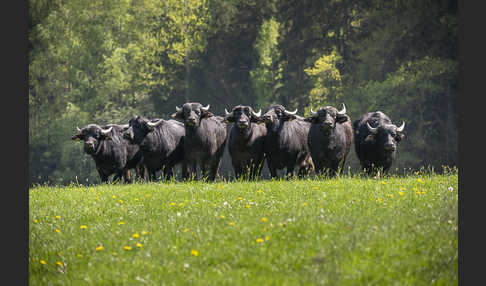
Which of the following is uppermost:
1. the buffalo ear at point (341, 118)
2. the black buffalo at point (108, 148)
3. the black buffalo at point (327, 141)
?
the buffalo ear at point (341, 118)

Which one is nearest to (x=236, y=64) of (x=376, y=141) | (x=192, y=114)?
(x=192, y=114)

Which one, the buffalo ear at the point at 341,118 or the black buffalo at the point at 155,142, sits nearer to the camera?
the buffalo ear at the point at 341,118

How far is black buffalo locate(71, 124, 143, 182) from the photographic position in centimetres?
1884

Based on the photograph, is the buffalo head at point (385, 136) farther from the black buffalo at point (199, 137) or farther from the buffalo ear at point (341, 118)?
the black buffalo at point (199, 137)

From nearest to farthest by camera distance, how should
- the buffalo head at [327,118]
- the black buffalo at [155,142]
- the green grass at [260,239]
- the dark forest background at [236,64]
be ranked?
the green grass at [260,239], the buffalo head at [327,118], the black buffalo at [155,142], the dark forest background at [236,64]

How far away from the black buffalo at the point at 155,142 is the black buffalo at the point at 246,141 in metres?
2.77

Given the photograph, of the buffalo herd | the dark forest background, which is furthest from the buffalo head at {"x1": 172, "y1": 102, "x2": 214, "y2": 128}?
the dark forest background

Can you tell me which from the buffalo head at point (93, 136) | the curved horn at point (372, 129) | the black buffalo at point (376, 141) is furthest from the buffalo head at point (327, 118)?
the buffalo head at point (93, 136)

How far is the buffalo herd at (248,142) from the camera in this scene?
55.0 feet

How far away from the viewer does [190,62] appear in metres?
46.6

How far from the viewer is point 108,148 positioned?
19156mm

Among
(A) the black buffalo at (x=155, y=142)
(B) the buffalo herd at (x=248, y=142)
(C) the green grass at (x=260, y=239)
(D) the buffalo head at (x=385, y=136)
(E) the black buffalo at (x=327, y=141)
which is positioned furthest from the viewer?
(A) the black buffalo at (x=155, y=142)

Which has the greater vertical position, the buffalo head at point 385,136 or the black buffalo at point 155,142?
the buffalo head at point 385,136

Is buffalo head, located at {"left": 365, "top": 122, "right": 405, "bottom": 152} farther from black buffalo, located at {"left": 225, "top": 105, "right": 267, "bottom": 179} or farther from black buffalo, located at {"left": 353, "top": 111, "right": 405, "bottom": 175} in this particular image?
black buffalo, located at {"left": 225, "top": 105, "right": 267, "bottom": 179}
